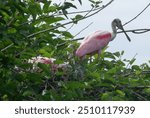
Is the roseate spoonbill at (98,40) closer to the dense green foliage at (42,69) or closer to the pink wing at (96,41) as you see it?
the pink wing at (96,41)

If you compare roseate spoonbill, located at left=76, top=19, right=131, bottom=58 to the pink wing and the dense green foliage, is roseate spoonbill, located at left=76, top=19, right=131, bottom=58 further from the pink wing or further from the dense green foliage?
the dense green foliage

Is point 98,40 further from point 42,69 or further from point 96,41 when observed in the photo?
point 42,69

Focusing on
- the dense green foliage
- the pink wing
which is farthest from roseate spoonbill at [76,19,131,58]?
the dense green foliage

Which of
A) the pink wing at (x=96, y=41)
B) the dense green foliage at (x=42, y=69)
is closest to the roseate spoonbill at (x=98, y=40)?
the pink wing at (x=96, y=41)

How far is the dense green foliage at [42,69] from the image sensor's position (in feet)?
15.0

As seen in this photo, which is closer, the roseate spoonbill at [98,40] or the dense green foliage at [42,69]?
the dense green foliage at [42,69]

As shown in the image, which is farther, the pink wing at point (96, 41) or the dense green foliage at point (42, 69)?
the pink wing at point (96, 41)

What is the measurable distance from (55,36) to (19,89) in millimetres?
1006

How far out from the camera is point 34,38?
5309 millimetres

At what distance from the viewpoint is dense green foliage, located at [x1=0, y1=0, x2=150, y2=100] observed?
15.0 feet

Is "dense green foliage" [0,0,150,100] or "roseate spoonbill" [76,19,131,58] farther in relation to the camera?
"roseate spoonbill" [76,19,131,58]

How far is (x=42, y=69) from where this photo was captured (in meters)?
4.73

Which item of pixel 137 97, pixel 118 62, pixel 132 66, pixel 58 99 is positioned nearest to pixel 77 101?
pixel 58 99

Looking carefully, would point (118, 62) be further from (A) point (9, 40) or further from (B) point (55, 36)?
(A) point (9, 40)
